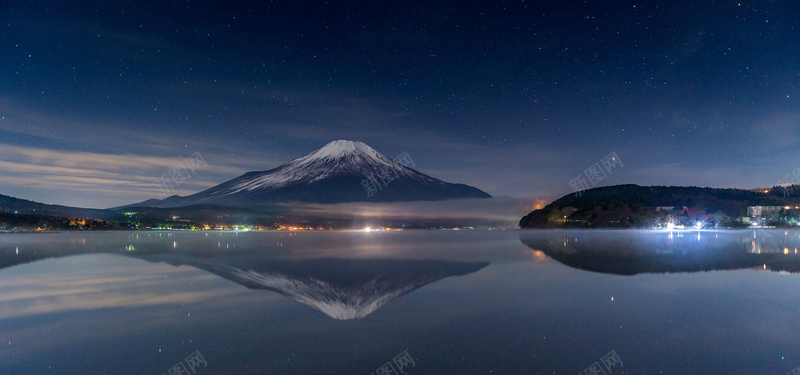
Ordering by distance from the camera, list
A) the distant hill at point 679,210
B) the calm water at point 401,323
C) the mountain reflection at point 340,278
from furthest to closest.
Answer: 1. the distant hill at point 679,210
2. the mountain reflection at point 340,278
3. the calm water at point 401,323

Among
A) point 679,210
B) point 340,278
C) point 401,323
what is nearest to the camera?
point 401,323

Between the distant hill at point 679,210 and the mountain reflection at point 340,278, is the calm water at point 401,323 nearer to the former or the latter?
the mountain reflection at point 340,278

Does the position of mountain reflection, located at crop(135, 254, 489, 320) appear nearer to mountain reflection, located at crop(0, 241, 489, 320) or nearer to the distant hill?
mountain reflection, located at crop(0, 241, 489, 320)

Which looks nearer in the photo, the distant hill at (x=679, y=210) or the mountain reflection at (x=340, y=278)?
the mountain reflection at (x=340, y=278)

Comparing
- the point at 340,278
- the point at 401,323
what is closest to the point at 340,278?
the point at 340,278

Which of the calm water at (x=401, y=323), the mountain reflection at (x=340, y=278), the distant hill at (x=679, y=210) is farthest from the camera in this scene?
the distant hill at (x=679, y=210)

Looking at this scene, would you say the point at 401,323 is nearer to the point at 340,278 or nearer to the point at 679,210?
the point at 340,278

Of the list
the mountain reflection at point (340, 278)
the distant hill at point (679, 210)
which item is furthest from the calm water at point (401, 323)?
the distant hill at point (679, 210)

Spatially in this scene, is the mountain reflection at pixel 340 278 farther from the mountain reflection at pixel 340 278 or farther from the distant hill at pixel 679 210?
the distant hill at pixel 679 210

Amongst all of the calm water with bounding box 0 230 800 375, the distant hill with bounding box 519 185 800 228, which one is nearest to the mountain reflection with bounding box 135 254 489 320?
the calm water with bounding box 0 230 800 375

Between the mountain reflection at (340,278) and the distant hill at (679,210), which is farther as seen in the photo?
the distant hill at (679,210)

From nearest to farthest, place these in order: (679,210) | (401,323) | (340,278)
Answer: (401,323)
(340,278)
(679,210)

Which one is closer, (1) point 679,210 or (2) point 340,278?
(2) point 340,278

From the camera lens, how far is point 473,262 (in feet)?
110
